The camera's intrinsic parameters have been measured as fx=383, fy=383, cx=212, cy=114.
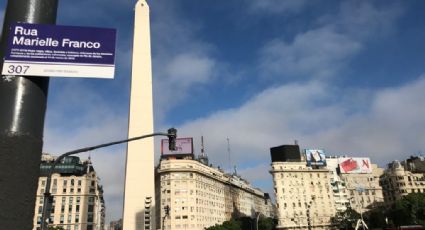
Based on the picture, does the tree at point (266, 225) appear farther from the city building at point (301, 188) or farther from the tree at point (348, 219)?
the tree at point (348, 219)

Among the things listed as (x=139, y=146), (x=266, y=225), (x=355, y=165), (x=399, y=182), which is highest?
(x=355, y=165)

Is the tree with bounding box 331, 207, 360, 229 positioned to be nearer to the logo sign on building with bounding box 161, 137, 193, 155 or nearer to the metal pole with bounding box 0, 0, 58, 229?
the logo sign on building with bounding box 161, 137, 193, 155

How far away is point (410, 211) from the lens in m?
86.3

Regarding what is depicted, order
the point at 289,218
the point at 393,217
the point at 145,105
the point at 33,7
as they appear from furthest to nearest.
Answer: the point at 289,218 < the point at 393,217 < the point at 145,105 < the point at 33,7

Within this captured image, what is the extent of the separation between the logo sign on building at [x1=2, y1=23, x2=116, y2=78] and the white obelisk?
146ft

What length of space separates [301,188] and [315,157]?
1420 cm

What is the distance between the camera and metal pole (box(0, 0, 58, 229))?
355 cm

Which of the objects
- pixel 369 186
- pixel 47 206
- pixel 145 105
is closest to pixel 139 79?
pixel 145 105

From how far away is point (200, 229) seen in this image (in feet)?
393

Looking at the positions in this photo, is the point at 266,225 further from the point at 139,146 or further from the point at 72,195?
the point at 139,146

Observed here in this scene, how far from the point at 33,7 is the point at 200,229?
12119 centimetres

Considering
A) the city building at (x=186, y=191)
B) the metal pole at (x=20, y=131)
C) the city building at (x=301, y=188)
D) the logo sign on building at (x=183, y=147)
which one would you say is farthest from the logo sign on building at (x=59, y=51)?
the city building at (x=301, y=188)

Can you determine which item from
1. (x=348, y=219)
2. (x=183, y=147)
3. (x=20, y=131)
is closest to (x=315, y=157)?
(x=348, y=219)

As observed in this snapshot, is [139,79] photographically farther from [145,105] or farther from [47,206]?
[47,206]
